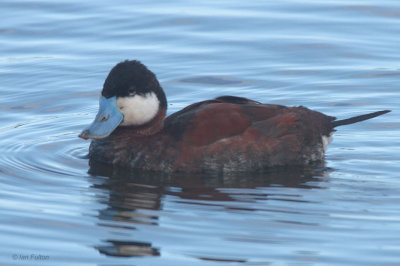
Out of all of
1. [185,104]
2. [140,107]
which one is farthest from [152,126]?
[185,104]

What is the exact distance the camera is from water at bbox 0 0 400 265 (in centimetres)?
632

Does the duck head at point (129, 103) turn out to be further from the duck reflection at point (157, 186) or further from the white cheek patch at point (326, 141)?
the white cheek patch at point (326, 141)

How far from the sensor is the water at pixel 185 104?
6.32 m

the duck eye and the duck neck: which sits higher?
the duck eye

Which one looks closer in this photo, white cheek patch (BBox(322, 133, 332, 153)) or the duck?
the duck

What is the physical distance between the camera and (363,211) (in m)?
7.00

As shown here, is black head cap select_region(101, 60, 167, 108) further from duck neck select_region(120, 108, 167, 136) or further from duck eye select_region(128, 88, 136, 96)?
duck neck select_region(120, 108, 167, 136)

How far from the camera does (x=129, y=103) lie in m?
8.26

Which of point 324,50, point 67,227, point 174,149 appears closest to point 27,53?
point 324,50

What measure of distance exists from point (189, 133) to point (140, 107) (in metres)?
0.56

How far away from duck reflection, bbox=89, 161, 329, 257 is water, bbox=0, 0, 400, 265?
0.02 m

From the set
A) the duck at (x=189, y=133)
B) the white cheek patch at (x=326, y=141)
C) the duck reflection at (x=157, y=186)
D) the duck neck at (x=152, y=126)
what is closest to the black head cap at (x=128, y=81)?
the duck at (x=189, y=133)

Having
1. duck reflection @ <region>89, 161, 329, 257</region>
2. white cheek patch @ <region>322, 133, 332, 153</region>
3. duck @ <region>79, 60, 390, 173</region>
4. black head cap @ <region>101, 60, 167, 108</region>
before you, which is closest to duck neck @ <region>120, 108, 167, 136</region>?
duck @ <region>79, 60, 390, 173</region>

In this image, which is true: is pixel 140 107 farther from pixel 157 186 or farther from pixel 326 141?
pixel 326 141
